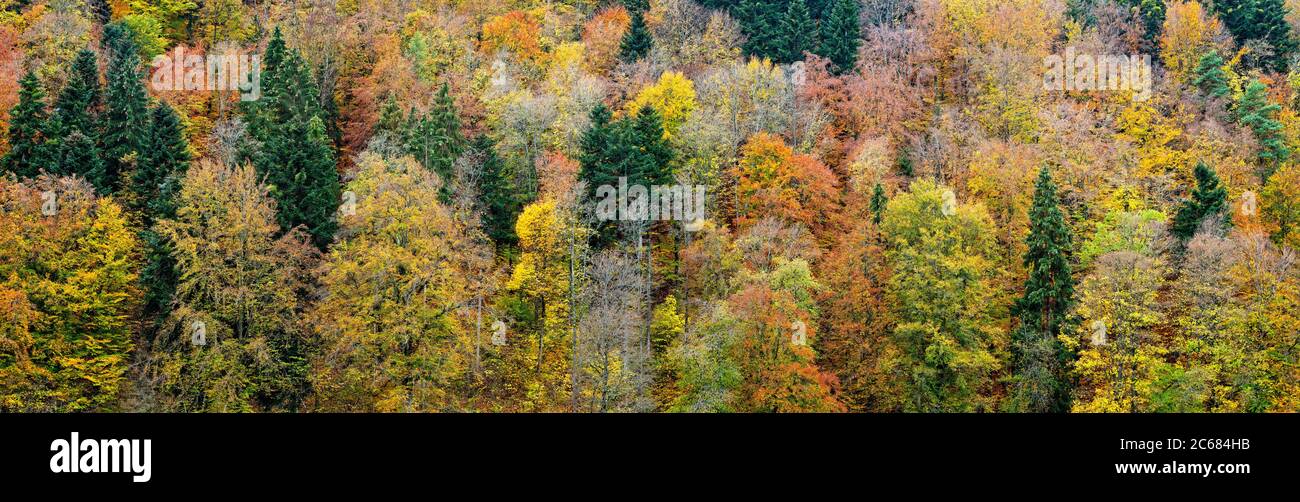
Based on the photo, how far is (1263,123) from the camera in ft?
242

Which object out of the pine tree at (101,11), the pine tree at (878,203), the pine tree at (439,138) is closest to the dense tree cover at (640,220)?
the pine tree at (878,203)

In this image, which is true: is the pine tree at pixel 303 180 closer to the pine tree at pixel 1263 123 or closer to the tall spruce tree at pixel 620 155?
the tall spruce tree at pixel 620 155

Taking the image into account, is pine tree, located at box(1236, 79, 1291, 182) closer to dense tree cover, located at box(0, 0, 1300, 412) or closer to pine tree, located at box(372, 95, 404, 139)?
dense tree cover, located at box(0, 0, 1300, 412)

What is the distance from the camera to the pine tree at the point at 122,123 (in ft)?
198

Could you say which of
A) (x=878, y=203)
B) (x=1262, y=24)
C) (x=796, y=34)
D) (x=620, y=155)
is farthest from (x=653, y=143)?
(x=1262, y=24)

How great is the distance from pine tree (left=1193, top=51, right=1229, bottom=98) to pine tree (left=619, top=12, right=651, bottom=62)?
119 ft

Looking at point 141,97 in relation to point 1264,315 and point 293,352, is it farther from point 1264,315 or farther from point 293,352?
point 1264,315

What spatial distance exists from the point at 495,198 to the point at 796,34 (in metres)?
32.9

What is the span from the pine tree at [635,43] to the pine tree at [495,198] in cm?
1982

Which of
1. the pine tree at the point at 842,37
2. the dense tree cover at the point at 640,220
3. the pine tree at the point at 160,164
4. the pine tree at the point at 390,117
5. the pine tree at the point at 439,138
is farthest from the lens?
the pine tree at the point at 842,37

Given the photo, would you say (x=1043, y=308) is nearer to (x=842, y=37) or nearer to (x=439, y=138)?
(x=439, y=138)

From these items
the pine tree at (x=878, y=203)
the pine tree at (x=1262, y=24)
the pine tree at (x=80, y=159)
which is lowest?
the pine tree at (x=878, y=203)

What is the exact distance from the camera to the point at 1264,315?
49.2m

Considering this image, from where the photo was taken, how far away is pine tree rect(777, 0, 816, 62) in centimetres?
8719
